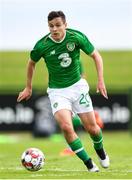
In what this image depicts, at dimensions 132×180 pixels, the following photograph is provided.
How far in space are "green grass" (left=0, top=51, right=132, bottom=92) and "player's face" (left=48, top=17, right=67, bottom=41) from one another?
26.9 m

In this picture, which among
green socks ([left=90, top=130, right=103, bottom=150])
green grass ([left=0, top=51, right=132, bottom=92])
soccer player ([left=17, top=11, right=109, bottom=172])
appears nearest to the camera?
soccer player ([left=17, top=11, right=109, bottom=172])

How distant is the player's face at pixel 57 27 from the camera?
13422 millimetres

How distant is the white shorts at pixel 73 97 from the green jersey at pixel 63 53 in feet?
0.29

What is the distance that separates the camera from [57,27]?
13.5 meters

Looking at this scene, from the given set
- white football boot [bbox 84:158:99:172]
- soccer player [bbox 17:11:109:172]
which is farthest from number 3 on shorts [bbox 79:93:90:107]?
white football boot [bbox 84:158:99:172]

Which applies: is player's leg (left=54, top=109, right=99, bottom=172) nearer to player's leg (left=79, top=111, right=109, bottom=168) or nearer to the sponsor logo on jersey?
player's leg (left=79, top=111, right=109, bottom=168)

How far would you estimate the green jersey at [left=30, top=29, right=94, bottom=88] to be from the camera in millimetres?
13695

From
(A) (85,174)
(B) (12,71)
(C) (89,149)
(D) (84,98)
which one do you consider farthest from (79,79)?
(B) (12,71)

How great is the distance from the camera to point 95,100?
2998cm

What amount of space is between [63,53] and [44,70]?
27.9 metres

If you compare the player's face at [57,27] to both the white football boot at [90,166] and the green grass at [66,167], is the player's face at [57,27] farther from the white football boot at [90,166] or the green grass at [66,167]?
the green grass at [66,167]

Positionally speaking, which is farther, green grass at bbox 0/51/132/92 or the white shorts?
green grass at bbox 0/51/132/92

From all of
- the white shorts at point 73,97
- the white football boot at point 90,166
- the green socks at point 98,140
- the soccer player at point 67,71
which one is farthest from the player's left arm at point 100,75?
the white football boot at point 90,166

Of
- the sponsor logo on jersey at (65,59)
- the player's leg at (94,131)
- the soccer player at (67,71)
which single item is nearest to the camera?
the soccer player at (67,71)
